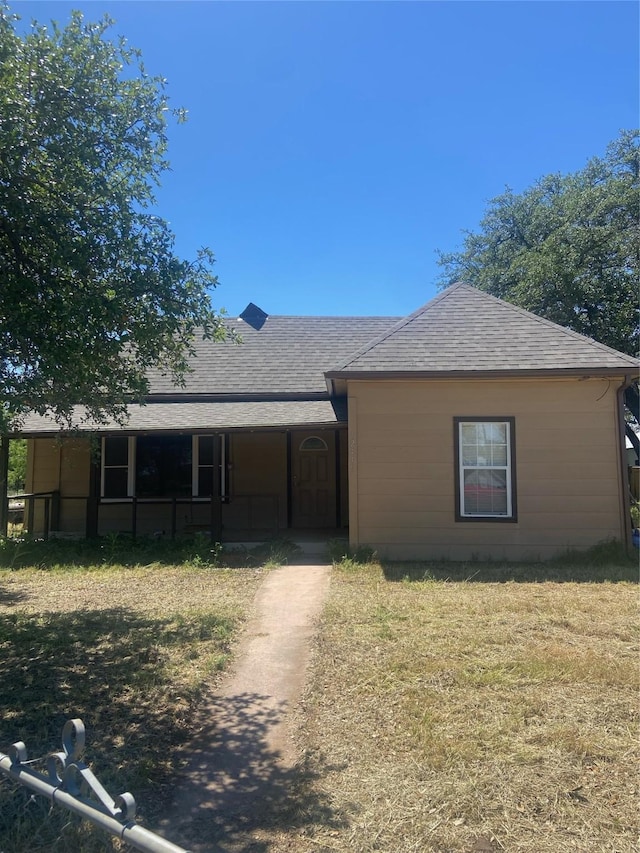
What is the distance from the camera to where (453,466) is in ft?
32.1

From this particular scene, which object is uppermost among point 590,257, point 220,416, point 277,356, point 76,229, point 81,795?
point 590,257

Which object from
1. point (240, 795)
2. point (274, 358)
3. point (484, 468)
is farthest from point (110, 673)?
point (274, 358)

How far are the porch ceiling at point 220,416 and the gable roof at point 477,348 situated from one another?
1.81 metres

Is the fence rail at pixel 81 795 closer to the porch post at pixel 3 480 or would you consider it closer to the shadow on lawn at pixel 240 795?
the shadow on lawn at pixel 240 795

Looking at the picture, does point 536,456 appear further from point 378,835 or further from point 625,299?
point 625,299

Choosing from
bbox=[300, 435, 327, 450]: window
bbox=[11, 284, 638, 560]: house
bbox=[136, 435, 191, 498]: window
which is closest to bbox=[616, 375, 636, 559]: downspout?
bbox=[11, 284, 638, 560]: house

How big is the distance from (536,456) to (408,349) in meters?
2.82

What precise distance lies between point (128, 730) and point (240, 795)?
1.17m

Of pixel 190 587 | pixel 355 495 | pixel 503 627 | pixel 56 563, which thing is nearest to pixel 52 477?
pixel 56 563

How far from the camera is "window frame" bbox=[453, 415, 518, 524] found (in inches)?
383

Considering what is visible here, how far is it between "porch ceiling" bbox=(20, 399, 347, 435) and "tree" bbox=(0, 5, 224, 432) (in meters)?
5.35

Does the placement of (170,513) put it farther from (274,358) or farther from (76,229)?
(76,229)

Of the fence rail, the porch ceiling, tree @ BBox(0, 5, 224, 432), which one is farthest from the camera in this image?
the porch ceiling

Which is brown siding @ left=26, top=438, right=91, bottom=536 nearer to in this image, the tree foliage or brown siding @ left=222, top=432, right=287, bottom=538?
brown siding @ left=222, top=432, right=287, bottom=538
